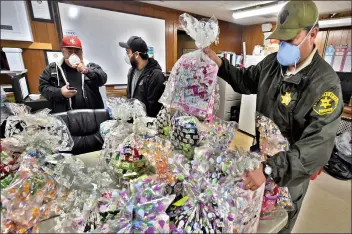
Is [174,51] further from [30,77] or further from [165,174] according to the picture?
[165,174]

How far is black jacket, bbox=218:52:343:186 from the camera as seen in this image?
605mm

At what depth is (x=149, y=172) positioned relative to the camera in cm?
70

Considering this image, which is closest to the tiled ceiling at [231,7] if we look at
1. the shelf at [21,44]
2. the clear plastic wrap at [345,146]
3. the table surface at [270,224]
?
the table surface at [270,224]

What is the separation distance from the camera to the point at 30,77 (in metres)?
1.37

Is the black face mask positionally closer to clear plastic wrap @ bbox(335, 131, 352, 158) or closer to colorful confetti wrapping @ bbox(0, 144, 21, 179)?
colorful confetti wrapping @ bbox(0, 144, 21, 179)

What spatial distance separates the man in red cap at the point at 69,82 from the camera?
54.8 inches

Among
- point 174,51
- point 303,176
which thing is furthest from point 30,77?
point 174,51

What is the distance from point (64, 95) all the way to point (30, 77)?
0.89ft

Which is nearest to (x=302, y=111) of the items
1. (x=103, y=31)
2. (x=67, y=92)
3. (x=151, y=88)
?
(x=151, y=88)

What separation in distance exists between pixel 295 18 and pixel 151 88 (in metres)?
1.03

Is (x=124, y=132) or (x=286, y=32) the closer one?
(x=286, y=32)

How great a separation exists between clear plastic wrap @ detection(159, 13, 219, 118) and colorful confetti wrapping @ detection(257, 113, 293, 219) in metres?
0.25

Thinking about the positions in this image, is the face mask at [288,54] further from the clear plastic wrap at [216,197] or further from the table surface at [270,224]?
the table surface at [270,224]

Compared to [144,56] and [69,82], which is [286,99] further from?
[69,82]
